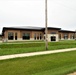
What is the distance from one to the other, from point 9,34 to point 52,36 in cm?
1788

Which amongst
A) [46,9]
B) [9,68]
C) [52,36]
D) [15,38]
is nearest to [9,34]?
[15,38]

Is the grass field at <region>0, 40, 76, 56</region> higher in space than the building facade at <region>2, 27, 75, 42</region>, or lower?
lower

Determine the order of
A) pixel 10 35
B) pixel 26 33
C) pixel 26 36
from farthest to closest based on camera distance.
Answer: pixel 26 36, pixel 26 33, pixel 10 35

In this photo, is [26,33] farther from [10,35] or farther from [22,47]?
[22,47]

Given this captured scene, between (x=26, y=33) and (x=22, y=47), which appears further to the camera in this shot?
(x=26, y=33)

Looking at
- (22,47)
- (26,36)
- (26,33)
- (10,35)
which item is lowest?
(22,47)

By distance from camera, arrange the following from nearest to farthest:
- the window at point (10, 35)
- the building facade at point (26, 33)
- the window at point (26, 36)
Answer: the building facade at point (26, 33) → the window at point (10, 35) → the window at point (26, 36)

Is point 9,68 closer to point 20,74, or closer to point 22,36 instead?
point 20,74

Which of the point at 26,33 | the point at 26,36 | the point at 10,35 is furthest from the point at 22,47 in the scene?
the point at 26,36

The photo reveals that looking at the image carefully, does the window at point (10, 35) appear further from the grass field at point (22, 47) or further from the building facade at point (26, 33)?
the grass field at point (22, 47)

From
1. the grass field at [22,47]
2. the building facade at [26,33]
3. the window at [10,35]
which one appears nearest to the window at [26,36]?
the building facade at [26,33]

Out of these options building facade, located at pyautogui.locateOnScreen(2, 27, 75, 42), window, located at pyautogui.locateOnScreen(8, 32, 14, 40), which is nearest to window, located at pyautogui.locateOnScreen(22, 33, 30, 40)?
building facade, located at pyautogui.locateOnScreen(2, 27, 75, 42)

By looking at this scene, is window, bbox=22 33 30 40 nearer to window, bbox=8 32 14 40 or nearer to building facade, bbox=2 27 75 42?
building facade, bbox=2 27 75 42

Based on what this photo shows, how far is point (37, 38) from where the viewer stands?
3120 inches
